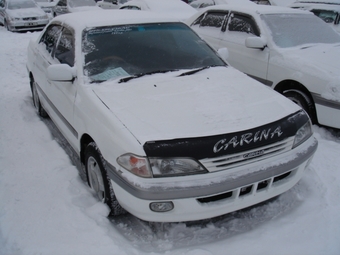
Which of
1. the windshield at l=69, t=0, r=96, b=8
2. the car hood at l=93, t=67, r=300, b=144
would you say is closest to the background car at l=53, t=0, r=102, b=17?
the windshield at l=69, t=0, r=96, b=8

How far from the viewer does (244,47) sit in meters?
5.26

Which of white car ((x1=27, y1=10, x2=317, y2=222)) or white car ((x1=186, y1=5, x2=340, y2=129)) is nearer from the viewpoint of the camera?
white car ((x1=27, y1=10, x2=317, y2=222))

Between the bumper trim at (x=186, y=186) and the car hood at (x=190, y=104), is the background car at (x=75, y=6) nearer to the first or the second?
the car hood at (x=190, y=104)

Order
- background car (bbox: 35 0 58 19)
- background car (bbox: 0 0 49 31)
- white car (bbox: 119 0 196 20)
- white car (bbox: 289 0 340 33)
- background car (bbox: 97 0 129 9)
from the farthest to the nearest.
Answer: background car (bbox: 35 0 58 19) → background car (bbox: 97 0 129 9) → background car (bbox: 0 0 49 31) → white car (bbox: 119 0 196 20) → white car (bbox: 289 0 340 33)

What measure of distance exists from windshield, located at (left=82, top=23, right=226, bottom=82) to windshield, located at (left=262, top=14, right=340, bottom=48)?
1.66 m

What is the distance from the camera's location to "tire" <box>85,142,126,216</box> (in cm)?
262

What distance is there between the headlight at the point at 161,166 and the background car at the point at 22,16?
481 inches

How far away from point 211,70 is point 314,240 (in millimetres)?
1888

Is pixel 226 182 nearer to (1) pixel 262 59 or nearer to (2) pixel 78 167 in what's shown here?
(2) pixel 78 167

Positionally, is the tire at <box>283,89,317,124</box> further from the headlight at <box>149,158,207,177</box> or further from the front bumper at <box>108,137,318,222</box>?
the headlight at <box>149,158,207,177</box>

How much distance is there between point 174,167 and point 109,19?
2095mm

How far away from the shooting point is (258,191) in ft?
8.20

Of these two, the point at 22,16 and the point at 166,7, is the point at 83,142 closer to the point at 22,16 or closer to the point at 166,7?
the point at 166,7

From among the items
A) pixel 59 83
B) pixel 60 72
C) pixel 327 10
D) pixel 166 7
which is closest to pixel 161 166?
pixel 60 72
